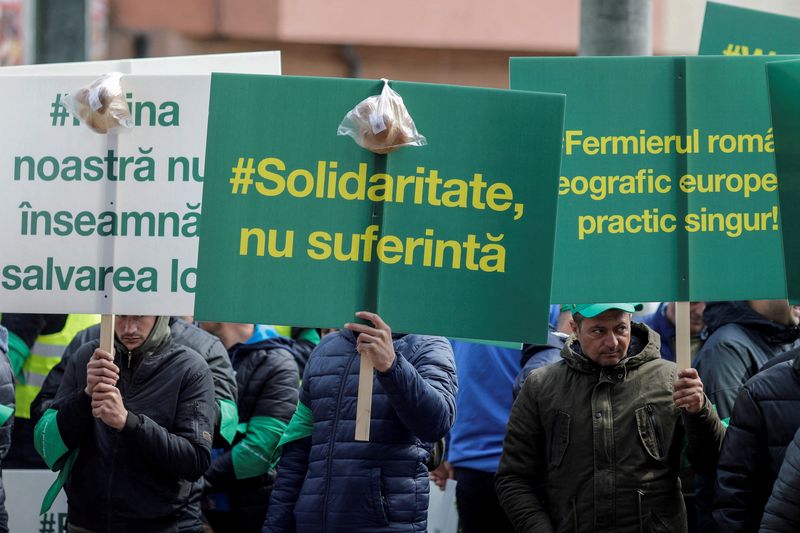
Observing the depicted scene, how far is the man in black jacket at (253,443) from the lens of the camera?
605 cm

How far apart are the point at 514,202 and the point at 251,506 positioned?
7.22ft

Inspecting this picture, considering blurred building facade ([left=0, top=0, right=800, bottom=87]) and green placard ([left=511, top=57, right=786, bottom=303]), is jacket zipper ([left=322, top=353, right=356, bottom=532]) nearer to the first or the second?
green placard ([left=511, top=57, right=786, bottom=303])

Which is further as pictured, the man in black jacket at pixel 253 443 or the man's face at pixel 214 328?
the man's face at pixel 214 328

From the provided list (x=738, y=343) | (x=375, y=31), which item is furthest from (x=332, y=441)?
(x=375, y=31)

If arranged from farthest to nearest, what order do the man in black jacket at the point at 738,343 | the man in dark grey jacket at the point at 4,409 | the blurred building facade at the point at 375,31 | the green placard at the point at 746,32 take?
the blurred building facade at the point at 375,31 < the green placard at the point at 746,32 < the man in black jacket at the point at 738,343 < the man in dark grey jacket at the point at 4,409

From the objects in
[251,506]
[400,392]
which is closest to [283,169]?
[400,392]

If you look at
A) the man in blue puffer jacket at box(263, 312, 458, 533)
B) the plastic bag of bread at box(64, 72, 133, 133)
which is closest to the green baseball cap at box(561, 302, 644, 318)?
the man in blue puffer jacket at box(263, 312, 458, 533)

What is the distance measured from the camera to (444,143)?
4668 mm

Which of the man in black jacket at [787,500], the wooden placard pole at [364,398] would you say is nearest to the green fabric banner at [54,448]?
the wooden placard pole at [364,398]

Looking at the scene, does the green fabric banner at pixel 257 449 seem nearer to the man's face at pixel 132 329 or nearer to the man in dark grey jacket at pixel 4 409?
the man's face at pixel 132 329

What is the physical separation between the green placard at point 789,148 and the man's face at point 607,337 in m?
0.67

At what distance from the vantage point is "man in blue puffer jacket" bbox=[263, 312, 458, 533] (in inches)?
191

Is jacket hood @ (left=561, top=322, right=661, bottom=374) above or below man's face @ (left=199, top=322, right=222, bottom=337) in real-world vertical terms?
below

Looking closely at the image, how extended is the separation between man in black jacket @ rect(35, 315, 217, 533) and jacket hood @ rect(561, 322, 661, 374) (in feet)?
4.67
